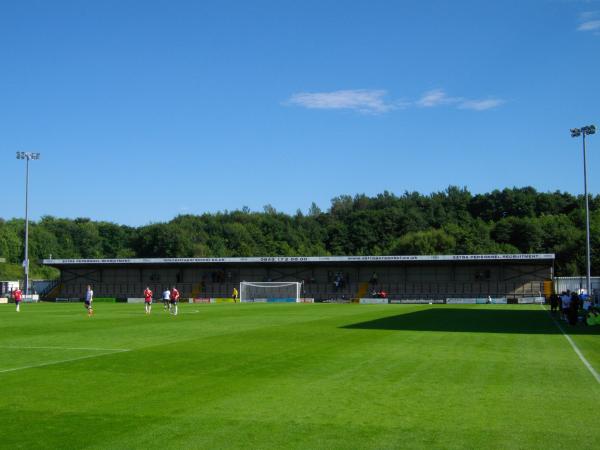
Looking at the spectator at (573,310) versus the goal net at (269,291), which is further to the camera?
the goal net at (269,291)

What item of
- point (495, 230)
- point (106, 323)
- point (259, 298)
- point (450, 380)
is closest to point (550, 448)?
point (450, 380)

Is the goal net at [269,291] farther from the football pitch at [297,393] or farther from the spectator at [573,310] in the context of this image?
the football pitch at [297,393]

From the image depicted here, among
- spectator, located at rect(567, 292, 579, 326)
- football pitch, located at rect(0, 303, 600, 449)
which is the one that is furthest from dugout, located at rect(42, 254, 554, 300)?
football pitch, located at rect(0, 303, 600, 449)

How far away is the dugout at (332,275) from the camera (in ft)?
281

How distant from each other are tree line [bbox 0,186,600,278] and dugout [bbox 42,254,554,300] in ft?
111

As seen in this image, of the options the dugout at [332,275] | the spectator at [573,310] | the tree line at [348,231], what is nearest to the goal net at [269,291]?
the dugout at [332,275]

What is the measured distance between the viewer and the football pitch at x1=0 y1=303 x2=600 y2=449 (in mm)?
10133

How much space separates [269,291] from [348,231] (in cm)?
6201

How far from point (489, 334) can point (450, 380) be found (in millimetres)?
13375

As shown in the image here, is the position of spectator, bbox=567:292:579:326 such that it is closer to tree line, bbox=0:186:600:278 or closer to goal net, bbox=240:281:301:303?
goal net, bbox=240:281:301:303

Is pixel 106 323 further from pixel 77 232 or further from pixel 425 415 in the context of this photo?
pixel 77 232

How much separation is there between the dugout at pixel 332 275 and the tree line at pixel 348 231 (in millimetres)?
33688

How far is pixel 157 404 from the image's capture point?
41.0ft

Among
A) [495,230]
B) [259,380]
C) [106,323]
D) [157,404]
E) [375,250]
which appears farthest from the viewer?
[375,250]
